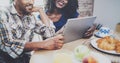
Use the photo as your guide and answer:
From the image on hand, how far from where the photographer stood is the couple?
152 cm

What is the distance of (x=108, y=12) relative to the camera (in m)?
2.27

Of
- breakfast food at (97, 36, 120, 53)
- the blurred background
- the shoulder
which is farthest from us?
the blurred background

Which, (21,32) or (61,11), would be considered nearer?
(21,32)

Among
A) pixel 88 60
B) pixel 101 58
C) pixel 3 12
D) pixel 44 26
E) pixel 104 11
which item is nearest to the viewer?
pixel 88 60

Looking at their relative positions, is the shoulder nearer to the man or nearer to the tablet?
the man

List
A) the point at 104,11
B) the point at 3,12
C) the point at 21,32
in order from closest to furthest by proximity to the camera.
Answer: the point at 3,12 → the point at 21,32 → the point at 104,11

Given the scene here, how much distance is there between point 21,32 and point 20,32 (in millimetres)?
11

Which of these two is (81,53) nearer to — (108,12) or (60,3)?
(60,3)

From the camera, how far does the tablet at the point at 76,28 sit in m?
1.45

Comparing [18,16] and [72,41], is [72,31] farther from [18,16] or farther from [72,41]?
[18,16]

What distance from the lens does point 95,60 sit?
1.19 metres

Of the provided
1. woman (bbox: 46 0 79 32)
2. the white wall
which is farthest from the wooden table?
the white wall

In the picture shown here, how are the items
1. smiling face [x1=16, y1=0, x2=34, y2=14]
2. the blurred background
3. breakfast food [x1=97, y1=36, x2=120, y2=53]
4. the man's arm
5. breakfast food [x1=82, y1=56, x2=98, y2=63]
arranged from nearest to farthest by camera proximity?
breakfast food [x1=82, y1=56, x2=98, y2=63] < breakfast food [x1=97, y1=36, x2=120, y2=53] < smiling face [x1=16, y1=0, x2=34, y2=14] < the man's arm < the blurred background

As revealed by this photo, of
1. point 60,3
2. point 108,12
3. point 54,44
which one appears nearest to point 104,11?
point 108,12
